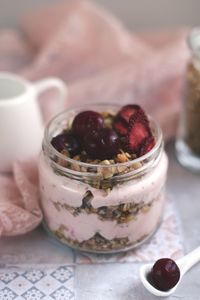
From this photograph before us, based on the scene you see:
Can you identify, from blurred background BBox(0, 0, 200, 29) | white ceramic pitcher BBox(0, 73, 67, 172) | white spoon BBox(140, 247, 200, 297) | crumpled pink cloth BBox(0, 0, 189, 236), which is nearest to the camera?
white spoon BBox(140, 247, 200, 297)

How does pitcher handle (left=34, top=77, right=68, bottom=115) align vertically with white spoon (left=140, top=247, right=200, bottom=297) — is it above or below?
above

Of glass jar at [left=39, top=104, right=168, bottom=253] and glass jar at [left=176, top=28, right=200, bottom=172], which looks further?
glass jar at [left=176, top=28, right=200, bottom=172]

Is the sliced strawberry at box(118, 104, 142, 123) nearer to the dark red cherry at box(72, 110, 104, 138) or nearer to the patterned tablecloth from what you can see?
the dark red cherry at box(72, 110, 104, 138)

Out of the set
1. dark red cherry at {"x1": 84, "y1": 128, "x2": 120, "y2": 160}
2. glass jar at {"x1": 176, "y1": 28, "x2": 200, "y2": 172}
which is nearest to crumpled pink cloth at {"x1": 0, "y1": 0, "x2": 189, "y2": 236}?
glass jar at {"x1": 176, "y1": 28, "x2": 200, "y2": 172}

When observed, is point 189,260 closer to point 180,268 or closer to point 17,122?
point 180,268

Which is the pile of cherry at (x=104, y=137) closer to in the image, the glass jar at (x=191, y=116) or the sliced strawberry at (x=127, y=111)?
the sliced strawberry at (x=127, y=111)

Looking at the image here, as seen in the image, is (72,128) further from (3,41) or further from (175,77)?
(3,41)

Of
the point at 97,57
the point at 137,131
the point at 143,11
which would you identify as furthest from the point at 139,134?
the point at 143,11

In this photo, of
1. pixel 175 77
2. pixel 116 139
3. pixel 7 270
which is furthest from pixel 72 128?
pixel 175 77
